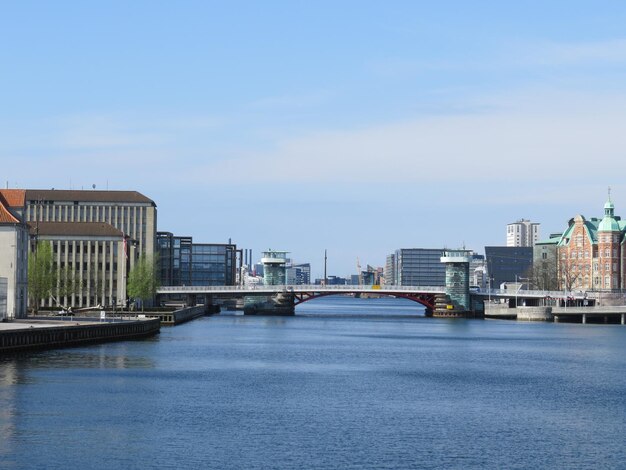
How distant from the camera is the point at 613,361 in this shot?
104125mm

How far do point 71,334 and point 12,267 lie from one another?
20.3m

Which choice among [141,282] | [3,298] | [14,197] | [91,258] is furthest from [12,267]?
[91,258]

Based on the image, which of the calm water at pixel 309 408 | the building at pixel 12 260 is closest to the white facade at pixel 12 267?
the building at pixel 12 260

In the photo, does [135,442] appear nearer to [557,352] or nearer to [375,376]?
[375,376]

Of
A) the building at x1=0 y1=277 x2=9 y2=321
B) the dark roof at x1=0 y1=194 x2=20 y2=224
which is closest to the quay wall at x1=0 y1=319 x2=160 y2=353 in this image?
the building at x1=0 y1=277 x2=9 y2=321

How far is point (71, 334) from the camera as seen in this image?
110812 millimetres

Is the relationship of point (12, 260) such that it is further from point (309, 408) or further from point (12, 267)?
point (309, 408)

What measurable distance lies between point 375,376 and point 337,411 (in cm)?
2163

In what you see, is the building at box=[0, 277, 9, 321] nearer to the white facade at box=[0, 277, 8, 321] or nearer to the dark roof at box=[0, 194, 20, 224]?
the white facade at box=[0, 277, 8, 321]

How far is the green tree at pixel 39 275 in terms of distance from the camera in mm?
152375

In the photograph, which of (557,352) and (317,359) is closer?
(317,359)

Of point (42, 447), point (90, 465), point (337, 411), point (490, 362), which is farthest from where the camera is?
point (490, 362)

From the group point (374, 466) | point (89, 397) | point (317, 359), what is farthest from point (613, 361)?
point (374, 466)

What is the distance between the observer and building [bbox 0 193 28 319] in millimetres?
126875
